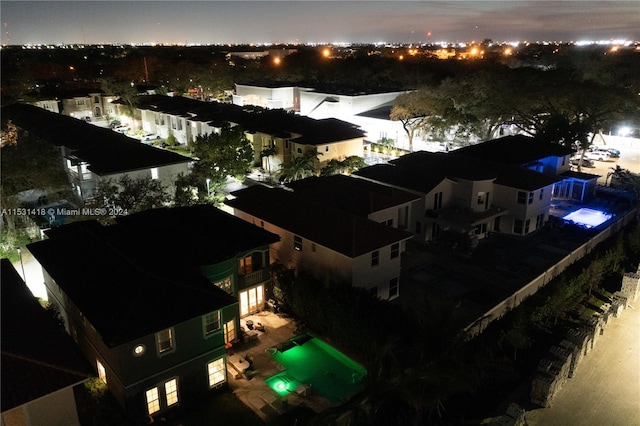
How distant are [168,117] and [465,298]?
1798 inches

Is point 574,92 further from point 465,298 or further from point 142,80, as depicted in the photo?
point 142,80

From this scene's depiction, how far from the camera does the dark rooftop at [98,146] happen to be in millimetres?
34559

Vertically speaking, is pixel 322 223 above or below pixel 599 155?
above

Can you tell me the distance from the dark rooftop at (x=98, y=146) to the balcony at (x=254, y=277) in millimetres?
16026

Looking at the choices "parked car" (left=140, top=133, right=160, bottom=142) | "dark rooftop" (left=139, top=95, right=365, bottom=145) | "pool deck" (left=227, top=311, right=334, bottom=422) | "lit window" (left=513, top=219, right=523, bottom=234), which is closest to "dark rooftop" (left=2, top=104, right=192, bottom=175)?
"parked car" (left=140, top=133, right=160, bottom=142)

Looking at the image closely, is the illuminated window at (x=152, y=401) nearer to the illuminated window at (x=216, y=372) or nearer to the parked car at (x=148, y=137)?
the illuminated window at (x=216, y=372)

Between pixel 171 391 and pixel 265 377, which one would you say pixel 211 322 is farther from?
pixel 265 377

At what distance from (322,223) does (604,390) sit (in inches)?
544

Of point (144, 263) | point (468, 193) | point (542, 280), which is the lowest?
point (542, 280)

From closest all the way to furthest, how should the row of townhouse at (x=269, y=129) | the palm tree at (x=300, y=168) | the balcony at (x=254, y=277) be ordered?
the balcony at (x=254, y=277), the palm tree at (x=300, y=168), the row of townhouse at (x=269, y=129)

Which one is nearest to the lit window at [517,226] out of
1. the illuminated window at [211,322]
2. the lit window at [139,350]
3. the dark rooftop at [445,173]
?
the dark rooftop at [445,173]

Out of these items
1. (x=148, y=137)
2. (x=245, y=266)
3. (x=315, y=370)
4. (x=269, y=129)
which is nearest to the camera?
(x=315, y=370)

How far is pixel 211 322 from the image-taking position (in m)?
17.3

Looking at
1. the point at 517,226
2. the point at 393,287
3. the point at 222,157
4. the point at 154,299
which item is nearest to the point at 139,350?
the point at 154,299
